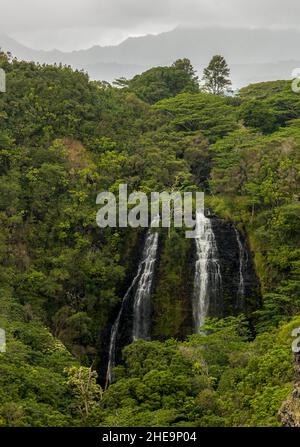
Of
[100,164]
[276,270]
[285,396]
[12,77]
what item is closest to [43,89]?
[12,77]

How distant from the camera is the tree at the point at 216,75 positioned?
52.1 metres

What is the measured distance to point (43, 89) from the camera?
3406 cm

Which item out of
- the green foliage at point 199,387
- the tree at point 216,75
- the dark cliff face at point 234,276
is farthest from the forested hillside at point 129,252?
the tree at point 216,75

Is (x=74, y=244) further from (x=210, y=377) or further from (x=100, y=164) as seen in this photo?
(x=210, y=377)

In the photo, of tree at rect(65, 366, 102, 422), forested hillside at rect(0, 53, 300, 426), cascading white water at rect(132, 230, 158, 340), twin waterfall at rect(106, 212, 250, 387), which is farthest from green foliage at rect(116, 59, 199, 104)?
tree at rect(65, 366, 102, 422)

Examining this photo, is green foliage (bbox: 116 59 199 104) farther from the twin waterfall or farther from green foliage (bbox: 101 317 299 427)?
green foliage (bbox: 101 317 299 427)

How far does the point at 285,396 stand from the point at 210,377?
3.05 metres

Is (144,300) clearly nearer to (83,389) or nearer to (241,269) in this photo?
(241,269)

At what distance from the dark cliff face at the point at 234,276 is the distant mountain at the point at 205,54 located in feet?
459

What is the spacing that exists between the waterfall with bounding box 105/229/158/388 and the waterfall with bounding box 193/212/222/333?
2077mm

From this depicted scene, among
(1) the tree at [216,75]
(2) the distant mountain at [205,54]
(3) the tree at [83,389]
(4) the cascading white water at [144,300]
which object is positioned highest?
(2) the distant mountain at [205,54]

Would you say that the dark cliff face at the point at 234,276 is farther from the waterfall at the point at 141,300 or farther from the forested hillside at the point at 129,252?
the waterfall at the point at 141,300
